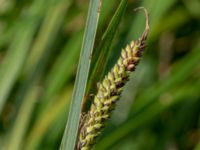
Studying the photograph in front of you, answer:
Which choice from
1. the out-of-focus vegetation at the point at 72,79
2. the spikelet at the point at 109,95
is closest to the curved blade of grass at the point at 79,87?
the spikelet at the point at 109,95

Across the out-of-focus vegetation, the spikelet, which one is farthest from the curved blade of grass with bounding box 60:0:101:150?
the out-of-focus vegetation

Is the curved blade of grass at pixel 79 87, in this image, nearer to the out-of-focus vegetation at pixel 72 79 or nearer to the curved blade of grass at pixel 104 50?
the curved blade of grass at pixel 104 50

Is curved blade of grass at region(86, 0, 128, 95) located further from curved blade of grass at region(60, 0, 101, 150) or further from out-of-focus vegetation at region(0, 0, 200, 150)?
out-of-focus vegetation at region(0, 0, 200, 150)

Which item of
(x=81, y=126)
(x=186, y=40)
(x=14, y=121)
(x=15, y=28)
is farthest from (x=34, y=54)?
(x=81, y=126)

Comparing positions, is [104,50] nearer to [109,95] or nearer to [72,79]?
[109,95]

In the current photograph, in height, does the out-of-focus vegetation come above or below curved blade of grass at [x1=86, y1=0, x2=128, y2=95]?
below

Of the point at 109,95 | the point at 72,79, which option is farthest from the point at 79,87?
the point at 72,79

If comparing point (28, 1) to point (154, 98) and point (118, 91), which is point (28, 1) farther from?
point (118, 91)
